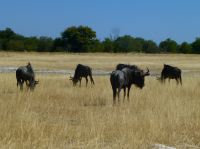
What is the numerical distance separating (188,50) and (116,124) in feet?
342

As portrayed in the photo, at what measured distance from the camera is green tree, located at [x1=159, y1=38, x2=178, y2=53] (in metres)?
122

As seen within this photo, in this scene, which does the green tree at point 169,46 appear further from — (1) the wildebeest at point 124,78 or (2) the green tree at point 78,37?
(1) the wildebeest at point 124,78

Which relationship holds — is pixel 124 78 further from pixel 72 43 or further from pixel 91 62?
pixel 72 43

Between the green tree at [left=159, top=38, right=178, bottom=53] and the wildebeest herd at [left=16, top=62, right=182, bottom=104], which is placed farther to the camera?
the green tree at [left=159, top=38, right=178, bottom=53]

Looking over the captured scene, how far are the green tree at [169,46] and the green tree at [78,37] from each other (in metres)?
23.2

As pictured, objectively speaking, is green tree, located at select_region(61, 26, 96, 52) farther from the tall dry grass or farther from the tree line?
the tall dry grass

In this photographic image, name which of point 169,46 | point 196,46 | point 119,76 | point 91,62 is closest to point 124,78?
point 119,76

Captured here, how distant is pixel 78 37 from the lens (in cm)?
10281

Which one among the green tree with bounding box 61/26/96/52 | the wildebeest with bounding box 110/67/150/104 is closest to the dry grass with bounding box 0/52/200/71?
the wildebeest with bounding box 110/67/150/104

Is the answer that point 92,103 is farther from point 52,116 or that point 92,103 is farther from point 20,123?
point 20,123

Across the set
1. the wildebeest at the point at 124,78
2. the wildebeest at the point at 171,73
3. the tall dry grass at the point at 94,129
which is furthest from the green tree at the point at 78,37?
the tall dry grass at the point at 94,129

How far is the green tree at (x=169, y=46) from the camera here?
12162 centimetres

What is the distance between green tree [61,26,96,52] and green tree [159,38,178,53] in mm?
23242

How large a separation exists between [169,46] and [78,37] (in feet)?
99.2
